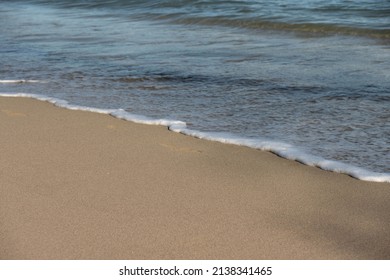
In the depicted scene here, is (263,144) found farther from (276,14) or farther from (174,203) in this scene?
(276,14)

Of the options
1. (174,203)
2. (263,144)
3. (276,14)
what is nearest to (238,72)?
(263,144)

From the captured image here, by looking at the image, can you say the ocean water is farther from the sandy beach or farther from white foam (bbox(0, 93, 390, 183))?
the sandy beach

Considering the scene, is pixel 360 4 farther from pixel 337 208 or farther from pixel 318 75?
pixel 337 208

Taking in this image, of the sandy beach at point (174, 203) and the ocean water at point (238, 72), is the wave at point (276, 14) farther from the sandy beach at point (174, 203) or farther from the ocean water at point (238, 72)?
the sandy beach at point (174, 203)

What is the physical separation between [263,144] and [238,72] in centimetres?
239

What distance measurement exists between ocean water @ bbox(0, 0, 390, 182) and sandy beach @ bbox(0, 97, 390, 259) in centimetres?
30

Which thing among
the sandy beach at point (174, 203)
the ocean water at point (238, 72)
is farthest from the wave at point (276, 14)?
the sandy beach at point (174, 203)

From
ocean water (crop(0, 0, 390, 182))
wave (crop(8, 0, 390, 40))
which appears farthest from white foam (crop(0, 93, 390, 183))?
wave (crop(8, 0, 390, 40))

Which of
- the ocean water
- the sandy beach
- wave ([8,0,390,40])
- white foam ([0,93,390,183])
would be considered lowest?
wave ([8,0,390,40])

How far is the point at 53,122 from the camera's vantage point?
181 inches

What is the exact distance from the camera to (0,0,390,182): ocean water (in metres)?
4.21

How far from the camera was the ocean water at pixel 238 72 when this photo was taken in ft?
13.8

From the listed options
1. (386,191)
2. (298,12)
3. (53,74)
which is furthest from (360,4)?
(386,191)

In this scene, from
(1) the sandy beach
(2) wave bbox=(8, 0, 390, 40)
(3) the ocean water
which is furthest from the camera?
(2) wave bbox=(8, 0, 390, 40)
